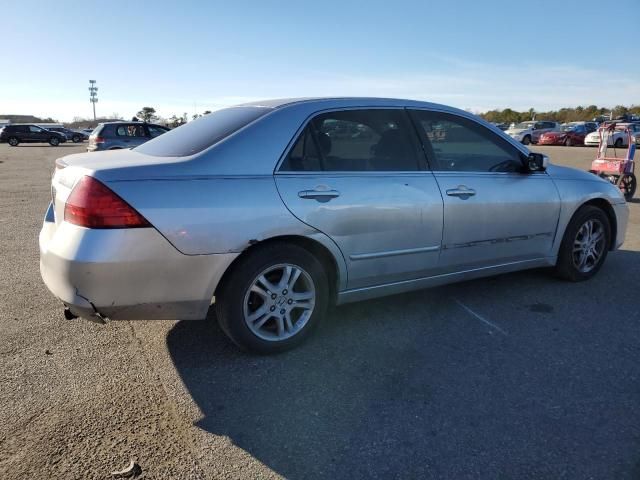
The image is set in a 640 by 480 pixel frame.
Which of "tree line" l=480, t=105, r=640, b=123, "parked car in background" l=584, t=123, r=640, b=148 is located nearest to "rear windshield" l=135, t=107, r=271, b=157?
"parked car in background" l=584, t=123, r=640, b=148

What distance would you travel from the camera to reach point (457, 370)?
3.07 m

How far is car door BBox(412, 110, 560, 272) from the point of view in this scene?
379 cm

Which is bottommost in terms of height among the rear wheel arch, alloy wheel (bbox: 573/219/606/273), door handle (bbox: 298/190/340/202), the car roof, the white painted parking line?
the white painted parking line

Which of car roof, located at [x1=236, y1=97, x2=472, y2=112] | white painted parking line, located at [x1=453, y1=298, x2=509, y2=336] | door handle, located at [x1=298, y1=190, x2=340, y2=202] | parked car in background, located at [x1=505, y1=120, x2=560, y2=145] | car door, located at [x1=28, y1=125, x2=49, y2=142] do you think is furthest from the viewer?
car door, located at [x1=28, y1=125, x2=49, y2=142]

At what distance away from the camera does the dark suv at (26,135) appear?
3784cm

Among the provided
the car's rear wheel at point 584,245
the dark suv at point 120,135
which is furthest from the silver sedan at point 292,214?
the dark suv at point 120,135

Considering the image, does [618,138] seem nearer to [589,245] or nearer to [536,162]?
[589,245]

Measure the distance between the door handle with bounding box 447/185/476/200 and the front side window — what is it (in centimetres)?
33

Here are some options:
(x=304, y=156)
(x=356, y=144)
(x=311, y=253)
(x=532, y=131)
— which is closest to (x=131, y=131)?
(x=356, y=144)

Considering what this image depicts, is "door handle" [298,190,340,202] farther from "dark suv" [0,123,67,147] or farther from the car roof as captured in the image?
"dark suv" [0,123,67,147]

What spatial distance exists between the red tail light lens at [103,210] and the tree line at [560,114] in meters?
72.1

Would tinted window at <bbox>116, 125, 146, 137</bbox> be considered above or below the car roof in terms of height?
below

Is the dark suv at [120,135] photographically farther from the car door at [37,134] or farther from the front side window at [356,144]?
the car door at [37,134]

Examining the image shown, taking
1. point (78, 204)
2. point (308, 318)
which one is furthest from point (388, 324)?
point (78, 204)
